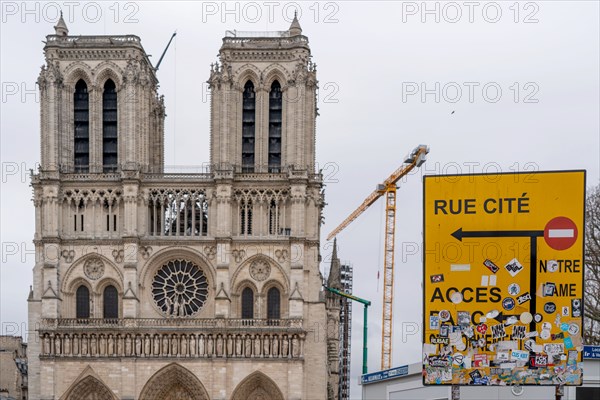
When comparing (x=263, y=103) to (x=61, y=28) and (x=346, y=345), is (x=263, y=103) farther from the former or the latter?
(x=346, y=345)

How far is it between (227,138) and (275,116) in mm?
4312

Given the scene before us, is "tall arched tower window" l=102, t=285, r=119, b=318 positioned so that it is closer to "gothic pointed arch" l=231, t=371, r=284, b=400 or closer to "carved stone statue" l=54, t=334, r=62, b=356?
"carved stone statue" l=54, t=334, r=62, b=356

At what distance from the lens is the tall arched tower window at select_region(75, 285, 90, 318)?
75.5m

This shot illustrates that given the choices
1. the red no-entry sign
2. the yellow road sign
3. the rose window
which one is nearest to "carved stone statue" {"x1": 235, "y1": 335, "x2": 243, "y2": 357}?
the rose window

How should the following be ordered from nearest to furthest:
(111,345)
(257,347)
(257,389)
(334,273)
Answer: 1. (257,347)
2. (111,345)
3. (257,389)
4. (334,273)

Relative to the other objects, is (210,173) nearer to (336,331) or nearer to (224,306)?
(224,306)

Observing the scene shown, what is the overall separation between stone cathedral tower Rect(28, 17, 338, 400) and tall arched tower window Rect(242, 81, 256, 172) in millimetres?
103

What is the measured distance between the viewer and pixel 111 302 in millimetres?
75688

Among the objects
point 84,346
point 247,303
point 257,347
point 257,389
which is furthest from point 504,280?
point 84,346

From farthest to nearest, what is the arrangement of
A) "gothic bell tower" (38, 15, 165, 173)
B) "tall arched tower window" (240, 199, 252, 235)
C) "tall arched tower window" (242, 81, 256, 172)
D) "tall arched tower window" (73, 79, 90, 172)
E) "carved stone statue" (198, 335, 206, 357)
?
"tall arched tower window" (73, 79, 90, 172), "tall arched tower window" (242, 81, 256, 172), "gothic bell tower" (38, 15, 165, 173), "tall arched tower window" (240, 199, 252, 235), "carved stone statue" (198, 335, 206, 357)

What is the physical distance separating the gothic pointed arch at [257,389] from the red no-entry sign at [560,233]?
43206 mm

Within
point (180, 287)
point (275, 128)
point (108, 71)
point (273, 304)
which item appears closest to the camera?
point (273, 304)

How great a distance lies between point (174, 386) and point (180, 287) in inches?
296

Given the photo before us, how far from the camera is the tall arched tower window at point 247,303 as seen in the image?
246 ft
